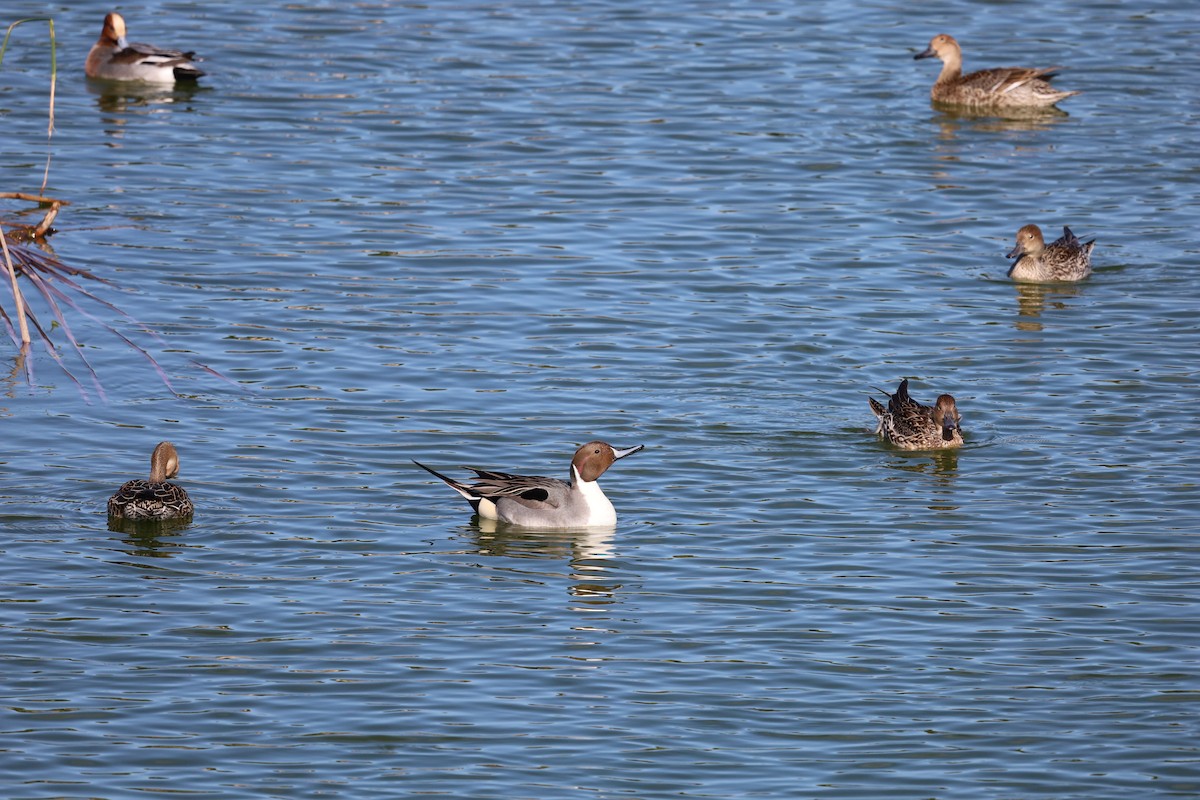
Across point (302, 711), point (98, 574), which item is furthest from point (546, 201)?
point (302, 711)

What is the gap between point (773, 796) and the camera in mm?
9461

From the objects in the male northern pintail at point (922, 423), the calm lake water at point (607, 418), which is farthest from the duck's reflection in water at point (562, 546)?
the male northern pintail at point (922, 423)

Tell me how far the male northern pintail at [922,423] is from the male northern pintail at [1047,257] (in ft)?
14.2

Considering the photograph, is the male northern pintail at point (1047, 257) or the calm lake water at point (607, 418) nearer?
the calm lake water at point (607, 418)

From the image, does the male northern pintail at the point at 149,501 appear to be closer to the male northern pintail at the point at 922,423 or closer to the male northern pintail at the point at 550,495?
the male northern pintail at the point at 550,495

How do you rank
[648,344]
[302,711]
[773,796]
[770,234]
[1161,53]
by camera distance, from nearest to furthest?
[773,796] → [302,711] → [648,344] → [770,234] → [1161,53]

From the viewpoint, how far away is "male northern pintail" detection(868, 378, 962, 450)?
1446cm

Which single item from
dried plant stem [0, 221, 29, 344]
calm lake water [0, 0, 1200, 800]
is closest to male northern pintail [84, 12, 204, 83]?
calm lake water [0, 0, 1200, 800]

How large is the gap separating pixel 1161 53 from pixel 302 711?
1933cm

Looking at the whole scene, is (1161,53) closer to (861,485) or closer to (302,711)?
(861,485)

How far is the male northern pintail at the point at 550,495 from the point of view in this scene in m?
13.0

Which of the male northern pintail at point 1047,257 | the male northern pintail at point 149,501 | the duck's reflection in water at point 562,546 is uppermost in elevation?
the male northern pintail at point 1047,257

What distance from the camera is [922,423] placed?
1448cm

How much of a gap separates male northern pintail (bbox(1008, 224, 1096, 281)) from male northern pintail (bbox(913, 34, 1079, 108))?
5757mm
